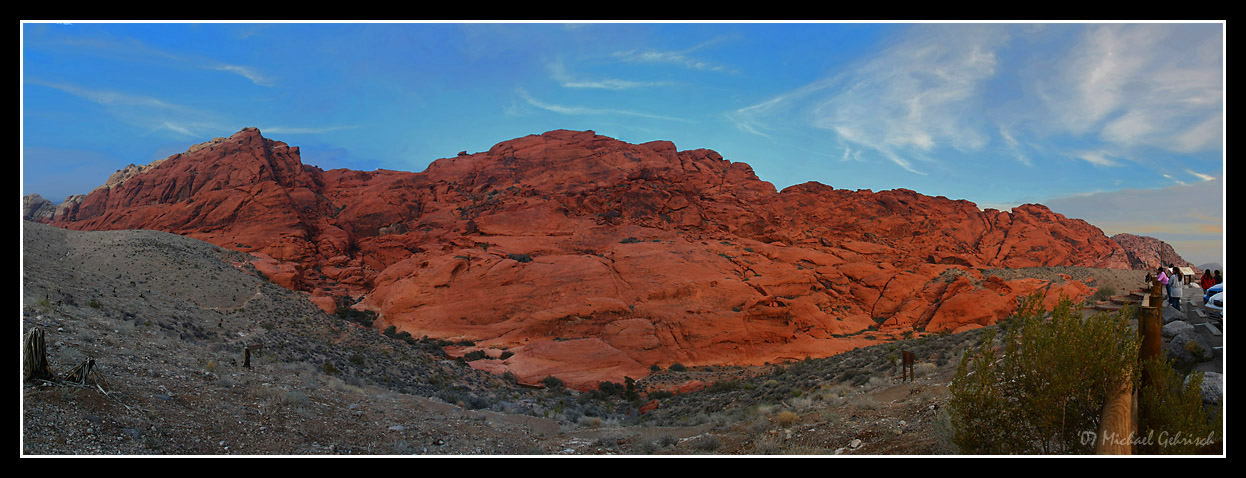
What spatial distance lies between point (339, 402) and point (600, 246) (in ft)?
113

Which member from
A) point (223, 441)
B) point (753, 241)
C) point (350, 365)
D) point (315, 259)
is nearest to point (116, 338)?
point (223, 441)

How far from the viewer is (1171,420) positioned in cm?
547

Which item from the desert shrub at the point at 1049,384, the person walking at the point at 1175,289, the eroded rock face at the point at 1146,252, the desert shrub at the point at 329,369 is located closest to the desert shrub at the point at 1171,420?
the desert shrub at the point at 1049,384

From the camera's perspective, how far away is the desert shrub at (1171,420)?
5.47 m

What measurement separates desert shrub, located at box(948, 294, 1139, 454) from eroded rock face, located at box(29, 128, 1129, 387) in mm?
21569

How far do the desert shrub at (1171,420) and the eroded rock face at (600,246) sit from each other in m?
22.3

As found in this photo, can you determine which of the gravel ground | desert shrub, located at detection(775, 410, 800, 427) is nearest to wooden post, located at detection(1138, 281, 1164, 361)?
the gravel ground

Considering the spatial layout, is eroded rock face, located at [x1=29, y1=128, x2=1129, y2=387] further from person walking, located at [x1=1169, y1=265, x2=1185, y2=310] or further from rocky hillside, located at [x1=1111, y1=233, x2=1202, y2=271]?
person walking, located at [x1=1169, y1=265, x2=1185, y2=310]

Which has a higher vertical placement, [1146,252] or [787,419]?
[1146,252]

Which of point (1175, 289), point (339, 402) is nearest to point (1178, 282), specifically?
point (1175, 289)

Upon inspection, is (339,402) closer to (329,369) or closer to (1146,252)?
(329,369)

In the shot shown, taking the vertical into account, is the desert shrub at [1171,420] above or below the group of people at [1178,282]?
below

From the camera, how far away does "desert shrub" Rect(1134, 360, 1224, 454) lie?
547 centimetres

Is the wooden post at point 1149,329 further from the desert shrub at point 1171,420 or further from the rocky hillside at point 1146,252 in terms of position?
the rocky hillside at point 1146,252
